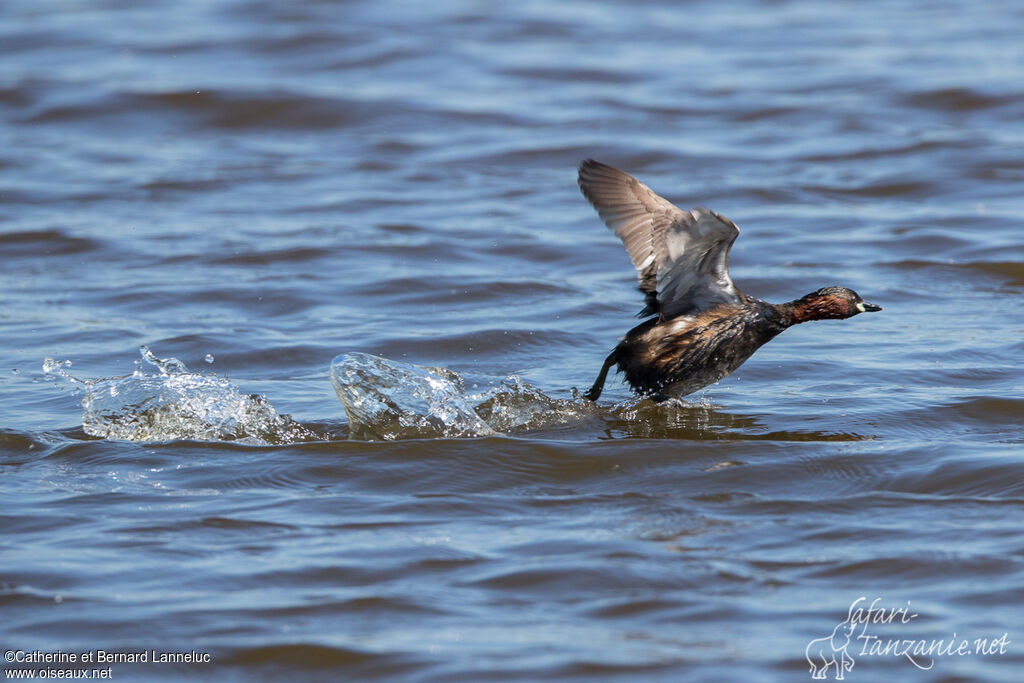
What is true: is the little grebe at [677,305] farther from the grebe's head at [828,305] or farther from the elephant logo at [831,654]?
the elephant logo at [831,654]

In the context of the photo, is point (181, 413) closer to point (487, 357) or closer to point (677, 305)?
point (487, 357)

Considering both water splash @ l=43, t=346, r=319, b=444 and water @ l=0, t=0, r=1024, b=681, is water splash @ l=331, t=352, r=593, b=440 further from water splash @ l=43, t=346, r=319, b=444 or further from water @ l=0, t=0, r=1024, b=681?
water splash @ l=43, t=346, r=319, b=444

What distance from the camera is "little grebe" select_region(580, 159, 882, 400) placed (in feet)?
22.7

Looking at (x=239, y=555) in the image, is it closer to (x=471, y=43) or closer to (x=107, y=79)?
(x=107, y=79)

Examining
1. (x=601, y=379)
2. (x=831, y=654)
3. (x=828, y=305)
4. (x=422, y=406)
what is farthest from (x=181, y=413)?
(x=831, y=654)

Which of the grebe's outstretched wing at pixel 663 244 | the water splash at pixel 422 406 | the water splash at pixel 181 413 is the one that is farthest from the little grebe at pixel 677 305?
the water splash at pixel 181 413

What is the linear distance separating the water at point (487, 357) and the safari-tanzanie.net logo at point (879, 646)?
24 millimetres

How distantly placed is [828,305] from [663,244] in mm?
1055

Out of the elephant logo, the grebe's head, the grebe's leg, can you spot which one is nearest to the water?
the elephant logo

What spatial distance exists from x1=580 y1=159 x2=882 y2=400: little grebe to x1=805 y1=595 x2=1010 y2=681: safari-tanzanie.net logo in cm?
262

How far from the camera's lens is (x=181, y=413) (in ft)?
21.7

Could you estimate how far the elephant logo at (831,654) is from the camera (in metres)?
4.28

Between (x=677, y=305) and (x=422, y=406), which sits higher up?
(x=677, y=305)

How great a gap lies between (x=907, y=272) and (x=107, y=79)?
9.81 m
